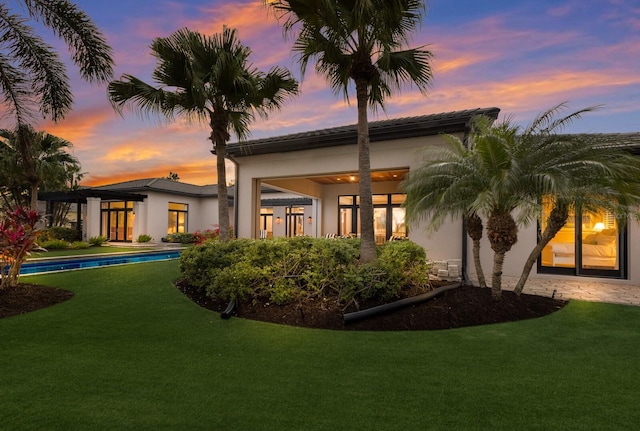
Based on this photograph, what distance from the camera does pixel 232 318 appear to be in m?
6.04

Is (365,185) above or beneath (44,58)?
beneath

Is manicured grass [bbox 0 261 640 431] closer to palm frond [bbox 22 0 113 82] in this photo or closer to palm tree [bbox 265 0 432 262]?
palm tree [bbox 265 0 432 262]

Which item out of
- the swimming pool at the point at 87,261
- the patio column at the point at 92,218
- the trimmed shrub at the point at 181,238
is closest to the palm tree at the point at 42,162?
the patio column at the point at 92,218

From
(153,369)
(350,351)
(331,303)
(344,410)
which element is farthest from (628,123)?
(153,369)

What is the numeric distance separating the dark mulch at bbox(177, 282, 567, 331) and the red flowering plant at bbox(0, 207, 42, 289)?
158 inches

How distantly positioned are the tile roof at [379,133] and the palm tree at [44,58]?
14.5 feet

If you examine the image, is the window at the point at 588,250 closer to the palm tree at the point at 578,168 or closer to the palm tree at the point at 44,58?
the palm tree at the point at 578,168

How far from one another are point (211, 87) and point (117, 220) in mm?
22807

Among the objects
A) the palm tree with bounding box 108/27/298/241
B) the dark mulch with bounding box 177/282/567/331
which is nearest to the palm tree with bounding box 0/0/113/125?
the palm tree with bounding box 108/27/298/241

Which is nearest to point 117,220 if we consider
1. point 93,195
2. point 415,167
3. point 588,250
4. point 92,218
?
point 92,218

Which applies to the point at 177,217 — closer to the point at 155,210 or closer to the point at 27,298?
the point at 155,210

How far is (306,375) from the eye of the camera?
3750 mm

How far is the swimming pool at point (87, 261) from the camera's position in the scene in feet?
38.7

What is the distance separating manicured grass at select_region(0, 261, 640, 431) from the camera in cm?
287
